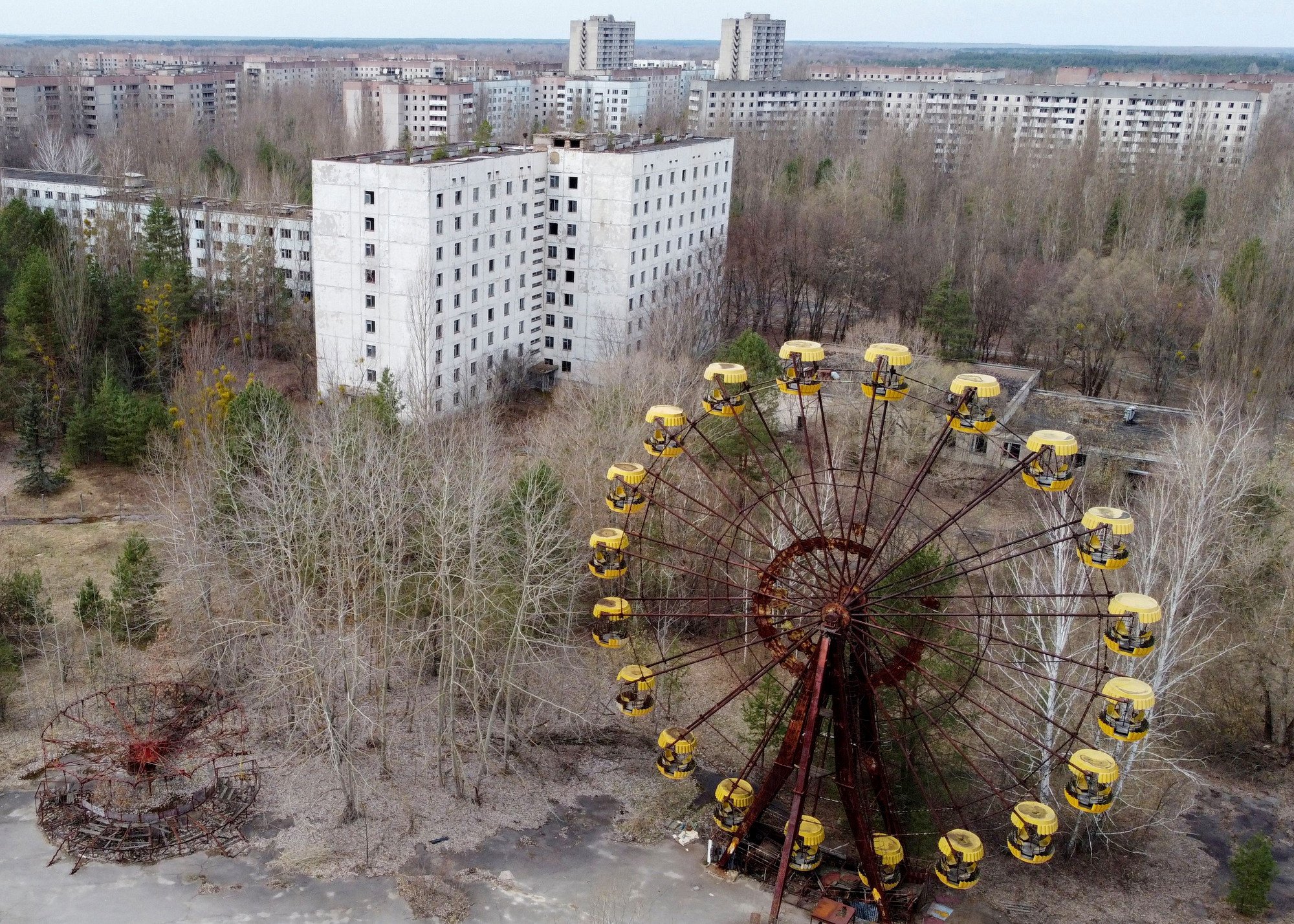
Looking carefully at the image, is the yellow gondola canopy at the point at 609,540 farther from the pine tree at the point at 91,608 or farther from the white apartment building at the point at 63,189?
the white apartment building at the point at 63,189

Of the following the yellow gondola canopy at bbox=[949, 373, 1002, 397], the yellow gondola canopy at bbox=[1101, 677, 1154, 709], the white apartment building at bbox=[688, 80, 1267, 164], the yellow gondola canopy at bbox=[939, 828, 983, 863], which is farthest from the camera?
the white apartment building at bbox=[688, 80, 1267, 164]

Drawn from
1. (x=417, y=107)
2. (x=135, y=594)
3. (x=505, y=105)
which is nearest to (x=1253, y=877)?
(x=135, y=594)

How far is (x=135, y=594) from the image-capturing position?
25.8 metres

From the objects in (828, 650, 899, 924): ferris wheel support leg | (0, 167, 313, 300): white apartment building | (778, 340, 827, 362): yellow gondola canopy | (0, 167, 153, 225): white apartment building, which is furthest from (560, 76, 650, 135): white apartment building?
(828, 650, 899, 924): ferris wheel support leg

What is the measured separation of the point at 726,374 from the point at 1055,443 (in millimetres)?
5646

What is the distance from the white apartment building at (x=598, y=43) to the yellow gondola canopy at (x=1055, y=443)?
150761 mm

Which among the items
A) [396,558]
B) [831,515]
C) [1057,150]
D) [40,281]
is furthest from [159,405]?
[1057,150]

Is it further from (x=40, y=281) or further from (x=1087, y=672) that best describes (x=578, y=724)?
(x=40, y=281)

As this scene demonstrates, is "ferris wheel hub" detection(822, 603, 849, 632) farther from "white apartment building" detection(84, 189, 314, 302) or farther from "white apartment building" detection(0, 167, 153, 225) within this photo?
"white apartment building" detection(0, 167, 153, 225)

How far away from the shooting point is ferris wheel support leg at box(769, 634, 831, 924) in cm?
1766

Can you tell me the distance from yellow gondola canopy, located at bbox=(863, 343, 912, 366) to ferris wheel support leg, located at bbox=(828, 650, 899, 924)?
463 cm

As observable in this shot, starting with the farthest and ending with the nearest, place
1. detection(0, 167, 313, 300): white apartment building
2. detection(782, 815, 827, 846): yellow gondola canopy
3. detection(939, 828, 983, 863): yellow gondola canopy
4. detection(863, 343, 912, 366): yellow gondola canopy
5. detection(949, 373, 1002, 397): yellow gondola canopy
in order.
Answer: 1. detection(0, 167, 313, 300): white apartment building
2. detection(863, 343, 912, 366): yellow gondola canopy
3. detection(782, 815, 827, 846): yellow gondola canopy
4. detection(949, 373, 1002, 397): yellow gondola canopy
5. detection(939, 828, 983, 863): yellow gondola canopy

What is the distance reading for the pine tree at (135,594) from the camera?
25.6 metres

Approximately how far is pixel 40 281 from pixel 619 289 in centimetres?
2129
